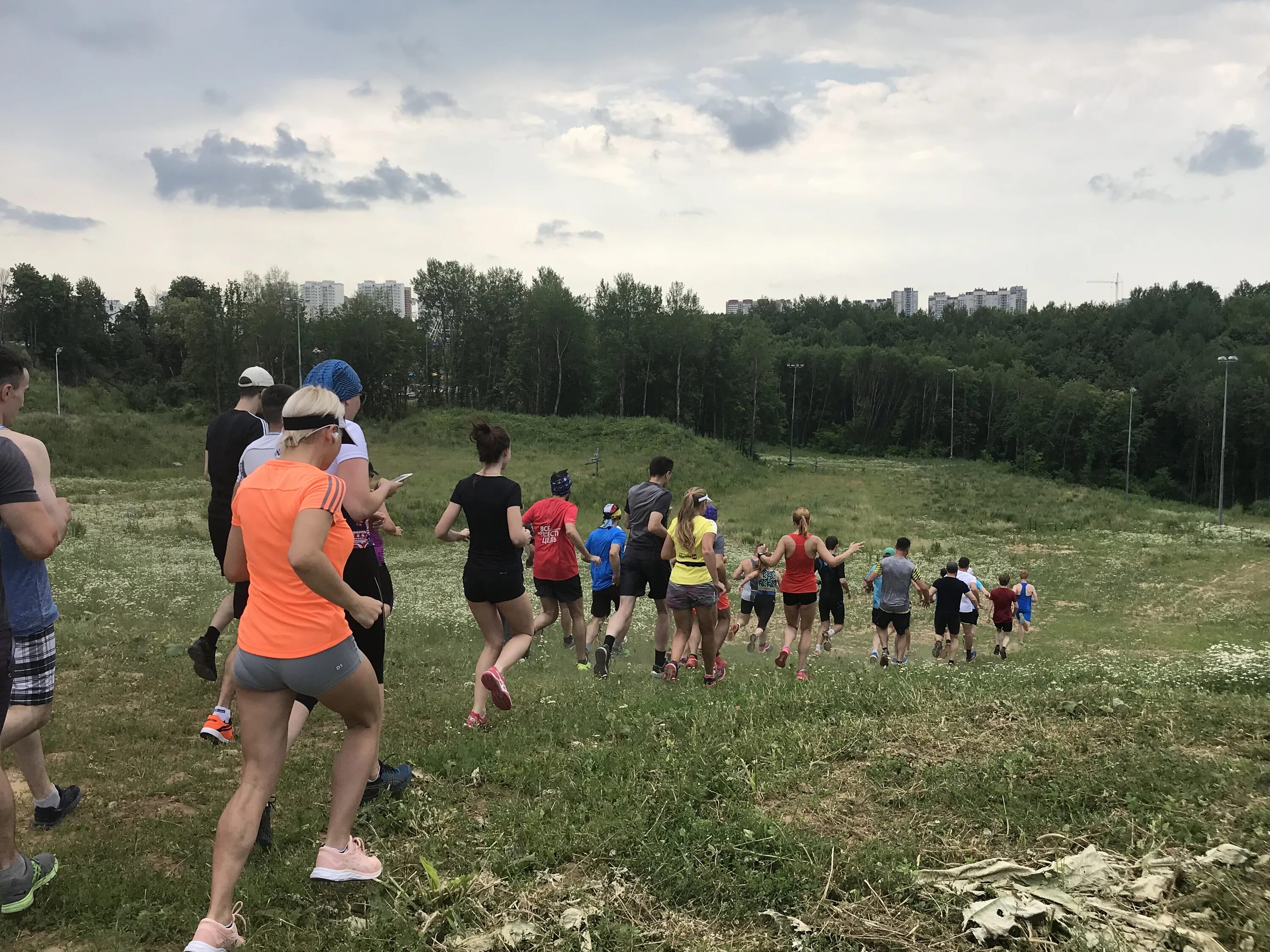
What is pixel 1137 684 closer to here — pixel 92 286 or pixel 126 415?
pixel 126 415

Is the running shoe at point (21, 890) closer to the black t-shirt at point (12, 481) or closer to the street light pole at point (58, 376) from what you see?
the black t-shirt at point (12, 481)

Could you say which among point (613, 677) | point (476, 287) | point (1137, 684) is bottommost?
point (613, 677)

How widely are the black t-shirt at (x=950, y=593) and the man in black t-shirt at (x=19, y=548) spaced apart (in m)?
12.4

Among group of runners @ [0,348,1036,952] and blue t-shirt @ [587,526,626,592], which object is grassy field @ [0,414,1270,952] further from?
blue t-shirt @ [587,526,626,592]

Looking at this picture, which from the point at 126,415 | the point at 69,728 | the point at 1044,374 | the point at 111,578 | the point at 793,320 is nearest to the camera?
the point at 69,728

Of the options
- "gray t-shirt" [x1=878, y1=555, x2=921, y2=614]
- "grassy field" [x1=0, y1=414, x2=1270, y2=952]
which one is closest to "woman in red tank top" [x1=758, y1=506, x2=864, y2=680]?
"grassy field" [x1=0, y1=414, x2=1270, y2=952]

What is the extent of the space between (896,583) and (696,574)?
5608 mm

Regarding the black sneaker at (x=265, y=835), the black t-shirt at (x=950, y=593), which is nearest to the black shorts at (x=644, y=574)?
the black sneaker at (x=265, y=835)

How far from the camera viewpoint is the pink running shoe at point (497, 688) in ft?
20.3

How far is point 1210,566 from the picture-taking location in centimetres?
2683

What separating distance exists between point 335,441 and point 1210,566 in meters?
30.6

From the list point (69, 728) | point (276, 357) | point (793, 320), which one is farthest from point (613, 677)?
point (793, 320)

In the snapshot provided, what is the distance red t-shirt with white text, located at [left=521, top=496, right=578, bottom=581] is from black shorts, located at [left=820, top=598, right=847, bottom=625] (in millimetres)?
5949

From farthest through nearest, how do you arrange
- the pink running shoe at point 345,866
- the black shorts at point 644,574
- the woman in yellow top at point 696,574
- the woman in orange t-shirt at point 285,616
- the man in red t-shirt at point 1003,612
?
the man in red t-shirt at point 1003,612 → the black shorts at point 644,574 → the woman in yellow top at point 696,574 → the pink running shoe at point 345,866 → the woman in orange t-shirt at point 285,616
